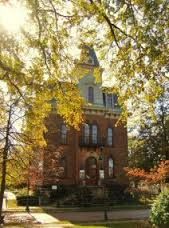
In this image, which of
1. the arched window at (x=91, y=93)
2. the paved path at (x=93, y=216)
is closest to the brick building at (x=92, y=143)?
the arched window at (x=91, y=93)

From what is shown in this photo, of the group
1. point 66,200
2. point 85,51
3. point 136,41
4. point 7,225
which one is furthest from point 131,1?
point 66,200

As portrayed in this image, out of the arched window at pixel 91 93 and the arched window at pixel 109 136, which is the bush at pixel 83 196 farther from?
the arched window at pixel 91 93

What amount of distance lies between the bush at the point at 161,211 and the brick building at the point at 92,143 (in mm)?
26836

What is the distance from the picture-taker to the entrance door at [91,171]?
156 ft

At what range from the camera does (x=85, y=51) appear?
1104 centimetres

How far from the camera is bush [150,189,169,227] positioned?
679 inches

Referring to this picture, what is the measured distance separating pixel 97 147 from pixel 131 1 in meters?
39.4

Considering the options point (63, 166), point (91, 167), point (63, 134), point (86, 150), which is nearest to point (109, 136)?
point (86, 150)

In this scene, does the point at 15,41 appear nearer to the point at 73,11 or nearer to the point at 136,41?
the point at 73,11

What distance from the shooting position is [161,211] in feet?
57.7

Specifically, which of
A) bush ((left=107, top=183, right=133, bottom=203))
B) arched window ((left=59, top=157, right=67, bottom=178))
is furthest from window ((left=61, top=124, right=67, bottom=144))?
bush ((left=107, top=183, right=133, bottom=203))

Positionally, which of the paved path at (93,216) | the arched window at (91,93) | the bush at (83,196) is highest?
the arched window at (91,93)

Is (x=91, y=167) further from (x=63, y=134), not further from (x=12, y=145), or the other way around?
(x=12, y=145)

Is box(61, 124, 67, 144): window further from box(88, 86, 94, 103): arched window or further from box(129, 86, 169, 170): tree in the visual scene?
box(129, 86, 169, 170): tree
